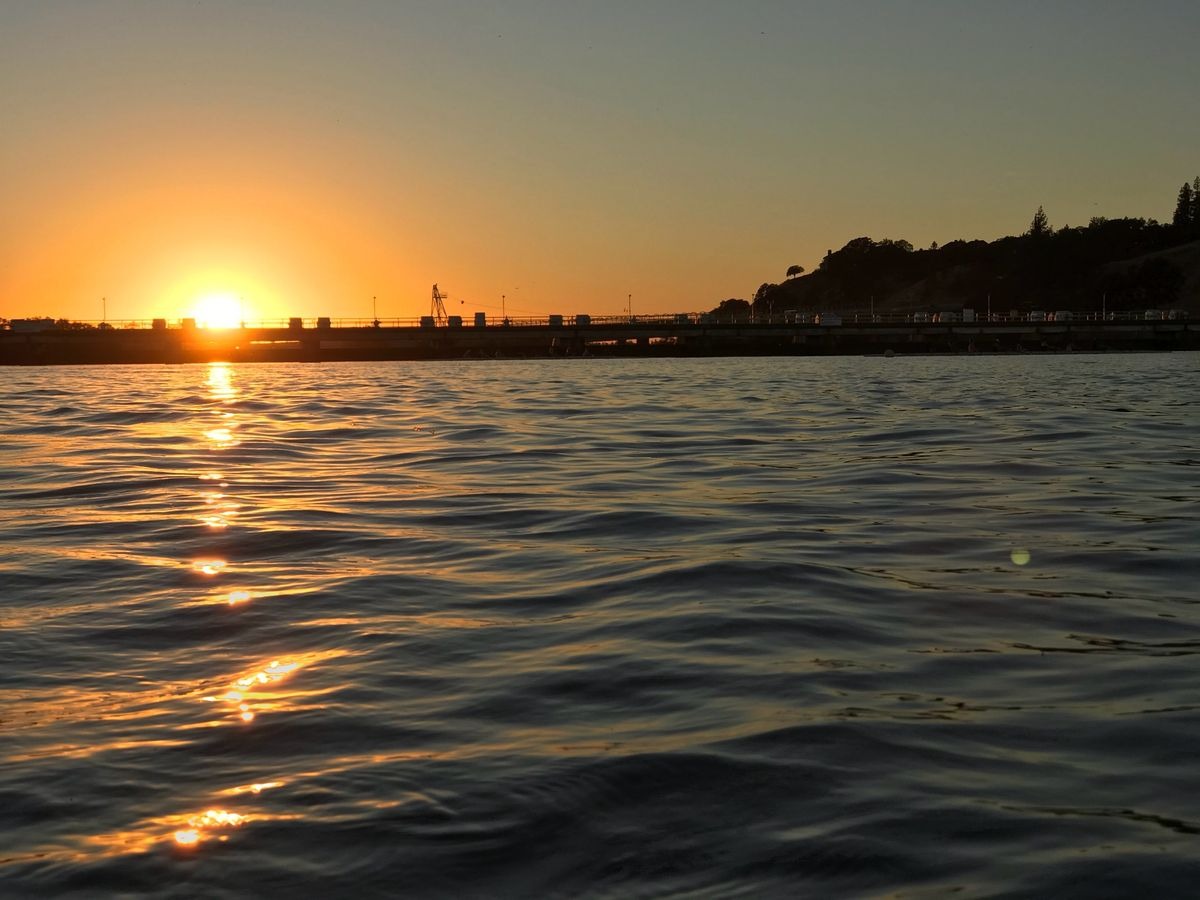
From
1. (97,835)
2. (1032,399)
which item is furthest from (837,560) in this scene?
(1032,399)

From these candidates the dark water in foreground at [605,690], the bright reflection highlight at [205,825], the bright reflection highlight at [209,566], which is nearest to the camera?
the dark water in foreground at [605,690]

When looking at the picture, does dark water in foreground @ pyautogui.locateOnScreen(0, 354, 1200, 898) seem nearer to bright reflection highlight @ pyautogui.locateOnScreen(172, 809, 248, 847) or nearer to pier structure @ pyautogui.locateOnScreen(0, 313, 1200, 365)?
bright reflection highlight @ pyautogui.locateOnScreen(172, 809, 248, 847)

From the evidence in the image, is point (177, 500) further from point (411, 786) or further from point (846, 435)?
point (846, 435)

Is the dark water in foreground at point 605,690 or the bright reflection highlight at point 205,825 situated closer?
the dark water in foreground at point 605,690

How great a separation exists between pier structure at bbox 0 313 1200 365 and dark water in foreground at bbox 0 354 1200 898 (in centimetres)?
14064

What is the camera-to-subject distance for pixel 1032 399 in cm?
4234

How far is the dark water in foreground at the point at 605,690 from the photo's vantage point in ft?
16.5

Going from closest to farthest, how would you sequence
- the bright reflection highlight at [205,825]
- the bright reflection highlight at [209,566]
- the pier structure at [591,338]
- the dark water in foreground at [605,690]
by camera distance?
the dark water in foreground at [605,690] → the bright reflection highlight at [205,825] → the bright reflection highlight at [209,566] → the pier structure at [591,338]

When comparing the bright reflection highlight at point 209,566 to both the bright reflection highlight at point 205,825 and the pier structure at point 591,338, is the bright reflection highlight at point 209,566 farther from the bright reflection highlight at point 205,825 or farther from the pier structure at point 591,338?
the pier structure at point 591,338

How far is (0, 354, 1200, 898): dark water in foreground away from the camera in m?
5.02

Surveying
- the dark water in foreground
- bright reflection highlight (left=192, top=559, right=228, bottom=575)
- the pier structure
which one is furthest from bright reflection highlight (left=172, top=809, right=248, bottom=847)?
the pier structure

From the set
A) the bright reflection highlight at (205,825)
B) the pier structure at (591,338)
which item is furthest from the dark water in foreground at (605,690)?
the pier structure at (591,338)

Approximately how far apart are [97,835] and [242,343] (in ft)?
524

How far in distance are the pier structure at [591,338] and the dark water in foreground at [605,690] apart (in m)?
141
